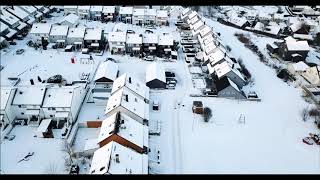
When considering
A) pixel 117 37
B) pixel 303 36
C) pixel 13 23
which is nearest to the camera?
pixel 117 37

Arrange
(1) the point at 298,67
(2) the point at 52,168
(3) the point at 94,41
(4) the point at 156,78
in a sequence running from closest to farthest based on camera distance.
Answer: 1. (2) the point at 52,168
2. (4) the point at 156,78
3. (1) the point at 298,67
4. (3) the point at 94,41

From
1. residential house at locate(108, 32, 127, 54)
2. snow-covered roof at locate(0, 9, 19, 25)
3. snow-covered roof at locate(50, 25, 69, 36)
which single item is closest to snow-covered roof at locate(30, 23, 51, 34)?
snow-covered roof at locate(50, 25, 69, 36)

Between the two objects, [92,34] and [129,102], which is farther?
[92,34]

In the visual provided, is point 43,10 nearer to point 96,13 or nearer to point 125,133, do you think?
point 96,13

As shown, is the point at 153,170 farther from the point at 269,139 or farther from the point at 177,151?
the point at 269,139

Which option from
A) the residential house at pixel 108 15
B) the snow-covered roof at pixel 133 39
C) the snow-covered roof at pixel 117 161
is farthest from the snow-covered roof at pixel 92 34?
the snow-covered roof at pixel 117 161

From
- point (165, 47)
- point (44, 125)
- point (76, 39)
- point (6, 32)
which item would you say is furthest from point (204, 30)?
point (6, 32)
